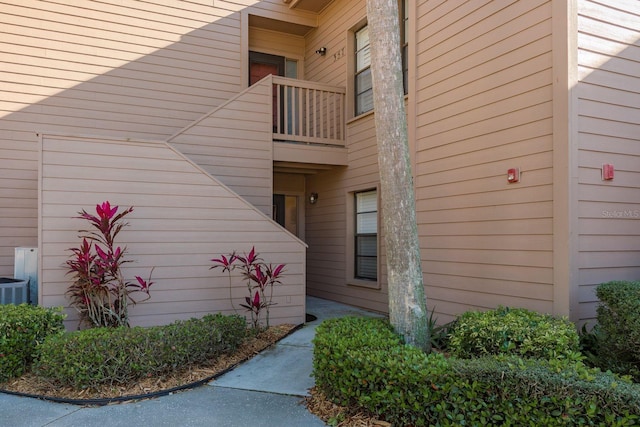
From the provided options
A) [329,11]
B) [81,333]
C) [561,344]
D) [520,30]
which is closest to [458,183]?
[520,30]

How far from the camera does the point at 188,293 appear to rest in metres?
5.57

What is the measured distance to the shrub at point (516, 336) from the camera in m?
3.21

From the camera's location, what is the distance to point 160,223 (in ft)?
17.9

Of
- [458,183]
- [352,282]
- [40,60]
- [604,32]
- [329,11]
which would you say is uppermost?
[329,11]

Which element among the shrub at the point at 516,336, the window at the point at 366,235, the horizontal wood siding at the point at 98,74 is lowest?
the shrub at the point at 516,336

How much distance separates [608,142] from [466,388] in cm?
285

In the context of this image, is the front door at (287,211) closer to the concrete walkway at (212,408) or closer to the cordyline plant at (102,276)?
the cordyline plant at (102,276)

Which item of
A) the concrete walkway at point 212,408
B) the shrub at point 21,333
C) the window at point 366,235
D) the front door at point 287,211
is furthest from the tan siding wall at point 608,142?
the front door at point 287,211

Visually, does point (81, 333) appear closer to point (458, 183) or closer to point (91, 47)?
point (458, 183)

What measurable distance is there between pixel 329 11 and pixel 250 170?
3652mm

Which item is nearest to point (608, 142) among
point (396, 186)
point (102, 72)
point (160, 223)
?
point (396, 186)

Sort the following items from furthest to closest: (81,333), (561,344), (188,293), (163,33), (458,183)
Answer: (163,33)
(188,293)
(458,183)
(81,333)
(561,344)

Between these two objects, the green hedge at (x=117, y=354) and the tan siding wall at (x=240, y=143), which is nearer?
the green hedge at (x=117, y=354)

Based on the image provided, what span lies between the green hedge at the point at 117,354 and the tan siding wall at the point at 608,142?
354cm
